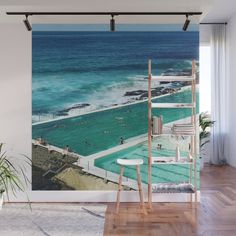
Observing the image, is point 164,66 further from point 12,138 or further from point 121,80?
point 12,138

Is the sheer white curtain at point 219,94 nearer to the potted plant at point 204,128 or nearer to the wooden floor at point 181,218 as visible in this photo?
the potted plant at point 204,128

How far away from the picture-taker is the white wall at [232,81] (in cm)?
639

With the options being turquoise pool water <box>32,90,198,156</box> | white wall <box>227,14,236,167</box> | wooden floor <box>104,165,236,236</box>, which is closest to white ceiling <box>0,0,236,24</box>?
turquoise pool water <box>32,90,198,156</box>

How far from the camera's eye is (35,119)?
4.18 meters

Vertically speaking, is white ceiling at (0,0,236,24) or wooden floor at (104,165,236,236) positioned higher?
white ceiling at (0,0,236,24)

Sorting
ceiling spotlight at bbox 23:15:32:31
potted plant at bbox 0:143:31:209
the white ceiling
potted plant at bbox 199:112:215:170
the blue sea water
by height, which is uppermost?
the white ceiling

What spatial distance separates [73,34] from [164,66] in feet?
4.25

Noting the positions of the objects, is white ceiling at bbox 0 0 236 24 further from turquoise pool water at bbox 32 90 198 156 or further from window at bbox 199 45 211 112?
window at bbox 199 45 211 112

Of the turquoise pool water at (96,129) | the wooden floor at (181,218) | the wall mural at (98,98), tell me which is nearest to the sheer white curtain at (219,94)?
the wooden floor at (181,218)

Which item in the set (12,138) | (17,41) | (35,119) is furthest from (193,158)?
(17,41)

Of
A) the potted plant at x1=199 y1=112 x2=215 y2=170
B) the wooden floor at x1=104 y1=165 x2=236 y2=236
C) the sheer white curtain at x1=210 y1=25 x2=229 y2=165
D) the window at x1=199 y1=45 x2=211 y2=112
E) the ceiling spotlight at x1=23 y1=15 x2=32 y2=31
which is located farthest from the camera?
the window at x1=199 y1=45 x2=211 y2=112

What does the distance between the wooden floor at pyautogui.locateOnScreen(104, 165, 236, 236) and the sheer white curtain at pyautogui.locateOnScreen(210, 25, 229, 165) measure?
7.58 feet

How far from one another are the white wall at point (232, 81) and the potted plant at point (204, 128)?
0.44m

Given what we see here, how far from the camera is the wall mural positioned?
4.18 meters
